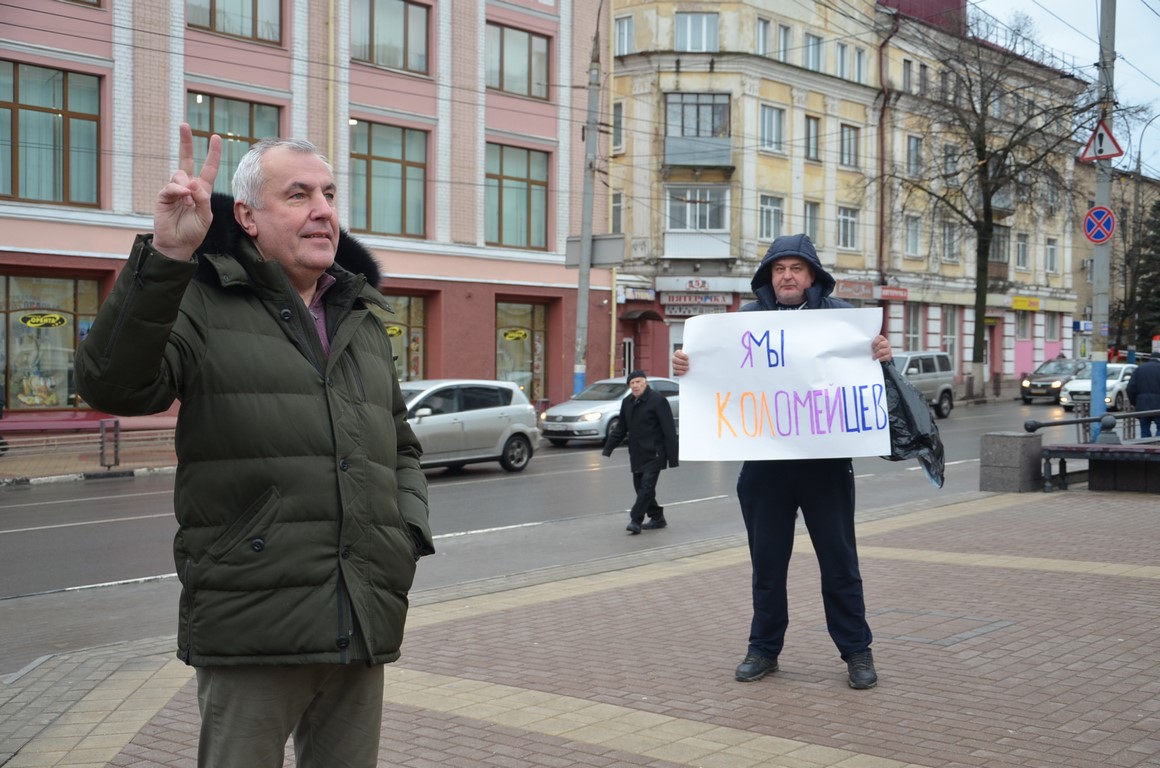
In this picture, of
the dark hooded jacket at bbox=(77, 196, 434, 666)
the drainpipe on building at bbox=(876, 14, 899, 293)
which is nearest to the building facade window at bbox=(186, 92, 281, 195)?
the dark hooded jacket at bbox=(77, 196, 434, 666)

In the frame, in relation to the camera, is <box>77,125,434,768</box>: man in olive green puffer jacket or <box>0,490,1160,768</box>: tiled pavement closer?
<box>77,125,434,768</box>: man in olive green puffer jacket

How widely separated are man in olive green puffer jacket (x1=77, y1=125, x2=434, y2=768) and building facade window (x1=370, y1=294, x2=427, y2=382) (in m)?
29.2

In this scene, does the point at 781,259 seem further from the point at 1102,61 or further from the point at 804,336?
the point at 1102,61

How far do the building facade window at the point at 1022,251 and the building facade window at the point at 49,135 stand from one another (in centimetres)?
4692

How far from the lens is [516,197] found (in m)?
34.8

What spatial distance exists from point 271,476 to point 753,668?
3848 millimetres

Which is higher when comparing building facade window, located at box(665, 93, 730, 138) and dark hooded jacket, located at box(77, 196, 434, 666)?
building facade window, located at box(665, 93, 730, 138)

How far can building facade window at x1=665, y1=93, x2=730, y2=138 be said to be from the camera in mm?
45438

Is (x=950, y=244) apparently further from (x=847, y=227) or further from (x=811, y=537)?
(x=811, y=537)

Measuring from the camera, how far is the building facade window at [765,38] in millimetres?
46375

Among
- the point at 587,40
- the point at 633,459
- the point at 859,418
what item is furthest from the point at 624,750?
the point at 587,40

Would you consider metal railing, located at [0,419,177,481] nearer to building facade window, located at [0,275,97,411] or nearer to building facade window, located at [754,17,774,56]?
building facade window, located at [0,275,97,411]

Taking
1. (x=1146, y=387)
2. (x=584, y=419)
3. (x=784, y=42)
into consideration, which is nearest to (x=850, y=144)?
(x=784, y=42)

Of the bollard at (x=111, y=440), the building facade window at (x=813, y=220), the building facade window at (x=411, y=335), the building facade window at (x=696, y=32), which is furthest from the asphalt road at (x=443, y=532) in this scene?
the building facade window at (x=813, y=220)
